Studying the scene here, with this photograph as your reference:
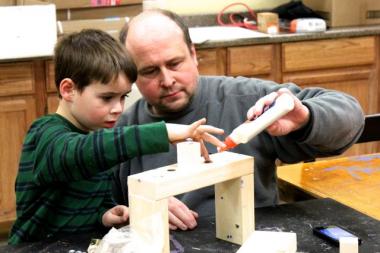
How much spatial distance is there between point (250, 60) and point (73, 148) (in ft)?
7.59

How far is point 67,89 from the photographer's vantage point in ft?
4.94

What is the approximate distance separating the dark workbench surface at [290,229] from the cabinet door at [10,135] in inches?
78.7

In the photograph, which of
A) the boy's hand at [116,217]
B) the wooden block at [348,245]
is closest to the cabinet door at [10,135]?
the boy's hand at [116,217]

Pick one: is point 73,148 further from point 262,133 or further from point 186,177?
point 262,133

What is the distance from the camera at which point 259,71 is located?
139 inches

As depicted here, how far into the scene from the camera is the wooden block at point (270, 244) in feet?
3.53

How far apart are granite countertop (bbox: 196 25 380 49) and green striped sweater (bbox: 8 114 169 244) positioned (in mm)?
1938

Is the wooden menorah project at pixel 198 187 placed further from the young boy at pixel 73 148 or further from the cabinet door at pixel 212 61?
the cabinet door at pixel 212 61

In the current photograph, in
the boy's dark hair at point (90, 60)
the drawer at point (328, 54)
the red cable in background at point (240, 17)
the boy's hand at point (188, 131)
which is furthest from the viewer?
the red cable in background at point (240, 17)

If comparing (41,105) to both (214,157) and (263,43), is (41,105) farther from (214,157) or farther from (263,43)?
(214,157)

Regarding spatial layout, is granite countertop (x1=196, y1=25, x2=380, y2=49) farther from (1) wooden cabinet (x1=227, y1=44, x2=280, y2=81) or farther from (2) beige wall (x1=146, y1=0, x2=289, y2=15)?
(2) beige wall (x1=146, y1=0, x2=289, y2=15)

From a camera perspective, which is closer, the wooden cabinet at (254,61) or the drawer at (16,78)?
the drawer at (16,78)

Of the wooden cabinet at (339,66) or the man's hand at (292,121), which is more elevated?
the man's hand at (292,121)

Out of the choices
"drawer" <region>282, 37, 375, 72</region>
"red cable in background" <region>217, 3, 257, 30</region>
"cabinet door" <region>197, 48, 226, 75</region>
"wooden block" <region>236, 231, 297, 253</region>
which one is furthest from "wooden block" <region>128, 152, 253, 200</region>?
"red cable in background" <region>217, 3, 257, 30</region>
